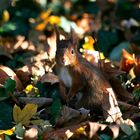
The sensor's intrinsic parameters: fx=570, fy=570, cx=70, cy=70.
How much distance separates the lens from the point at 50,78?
129 inches

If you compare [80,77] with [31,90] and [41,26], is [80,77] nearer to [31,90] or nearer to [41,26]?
[31,90]

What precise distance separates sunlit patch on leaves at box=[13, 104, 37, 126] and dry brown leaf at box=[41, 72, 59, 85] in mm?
401

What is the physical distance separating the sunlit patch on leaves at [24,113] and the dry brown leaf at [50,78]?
0.40m

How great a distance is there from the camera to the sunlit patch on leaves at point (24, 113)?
2.87 meters

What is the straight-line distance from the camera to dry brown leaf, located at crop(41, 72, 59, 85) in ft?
10.7

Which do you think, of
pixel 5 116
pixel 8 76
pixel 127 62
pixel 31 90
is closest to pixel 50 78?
pixel 31 90

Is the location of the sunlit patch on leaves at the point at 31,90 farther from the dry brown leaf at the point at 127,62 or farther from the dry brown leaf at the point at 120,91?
the dry brown leaf at the point at 127,62

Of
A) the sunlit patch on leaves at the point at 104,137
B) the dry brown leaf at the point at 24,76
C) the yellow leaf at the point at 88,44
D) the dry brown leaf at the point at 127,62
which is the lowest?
the sunlit patch on leaves at the point at 104,137

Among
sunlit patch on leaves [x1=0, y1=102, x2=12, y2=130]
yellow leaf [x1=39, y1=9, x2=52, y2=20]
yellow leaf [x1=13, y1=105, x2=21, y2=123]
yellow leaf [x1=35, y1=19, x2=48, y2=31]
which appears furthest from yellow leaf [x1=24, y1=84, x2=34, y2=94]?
yellow leaf [x1=39, y1=9, x2=52, y2=20]

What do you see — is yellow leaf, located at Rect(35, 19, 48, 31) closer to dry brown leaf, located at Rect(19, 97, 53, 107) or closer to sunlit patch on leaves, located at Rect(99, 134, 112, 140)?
dry brown leaf, located at Rect(19, 97, 53, 107)

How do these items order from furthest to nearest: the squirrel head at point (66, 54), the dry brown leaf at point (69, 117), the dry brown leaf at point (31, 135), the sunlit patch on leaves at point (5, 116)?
the squirrel head at point (66, 54), the sunlit patch on leaves at point (5, 116), the dry brown leaf at point (69, 117), the dry brown leaf at point (31, 135)

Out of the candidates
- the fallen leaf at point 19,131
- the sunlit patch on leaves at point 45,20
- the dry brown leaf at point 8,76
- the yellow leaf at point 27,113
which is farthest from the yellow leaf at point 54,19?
Result: the fallen leaf at point 19,131

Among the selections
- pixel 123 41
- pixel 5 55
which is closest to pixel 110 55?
pixel 123 41

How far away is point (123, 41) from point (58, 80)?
5.57 ft
